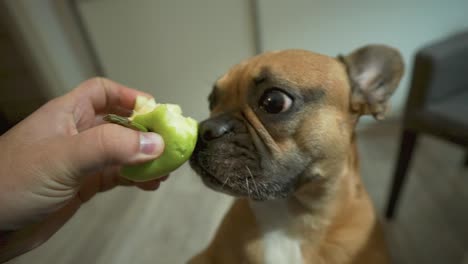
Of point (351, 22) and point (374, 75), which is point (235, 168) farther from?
point (351, 22)

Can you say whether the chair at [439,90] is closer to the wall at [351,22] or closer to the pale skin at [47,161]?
the wall at [351,22]

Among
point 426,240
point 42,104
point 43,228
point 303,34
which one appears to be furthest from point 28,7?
point 426,240

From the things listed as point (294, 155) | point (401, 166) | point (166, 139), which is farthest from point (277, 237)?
point (401, 166)

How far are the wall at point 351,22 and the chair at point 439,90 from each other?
553 millimetres

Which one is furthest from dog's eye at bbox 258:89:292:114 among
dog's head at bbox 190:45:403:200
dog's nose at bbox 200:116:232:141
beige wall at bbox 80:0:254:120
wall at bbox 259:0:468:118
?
wall at bbox 259:0:468:118

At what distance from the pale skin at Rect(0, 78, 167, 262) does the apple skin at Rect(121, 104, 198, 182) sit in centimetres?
2

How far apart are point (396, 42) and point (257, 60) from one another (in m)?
1.60

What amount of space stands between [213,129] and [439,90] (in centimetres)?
122

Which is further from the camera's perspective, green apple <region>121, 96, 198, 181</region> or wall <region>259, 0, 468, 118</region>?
wall <region>259, 0, 468, 118</region>

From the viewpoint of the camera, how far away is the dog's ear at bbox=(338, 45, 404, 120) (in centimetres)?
109

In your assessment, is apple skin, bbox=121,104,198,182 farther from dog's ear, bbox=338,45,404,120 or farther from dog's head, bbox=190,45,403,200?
dog's ear, bbox=338,45,404,120

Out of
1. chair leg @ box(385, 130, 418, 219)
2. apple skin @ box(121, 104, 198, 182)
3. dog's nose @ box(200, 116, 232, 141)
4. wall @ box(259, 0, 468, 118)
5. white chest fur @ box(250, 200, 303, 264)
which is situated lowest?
chair leg @ box(385, 130, 418, 219)

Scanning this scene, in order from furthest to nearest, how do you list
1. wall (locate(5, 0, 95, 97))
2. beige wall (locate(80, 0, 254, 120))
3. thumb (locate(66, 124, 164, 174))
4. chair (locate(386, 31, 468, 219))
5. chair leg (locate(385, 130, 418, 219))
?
beige wall (locate(80, 0, 254, 120)) < chair leg (locate(385, 130, 418, 219)) < chair (locate(386, 31, 468, 219)) < wall (locate(5, 0, 95, 97)) < thumb (locate(66, 124, 164, 174))

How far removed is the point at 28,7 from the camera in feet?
3.46
